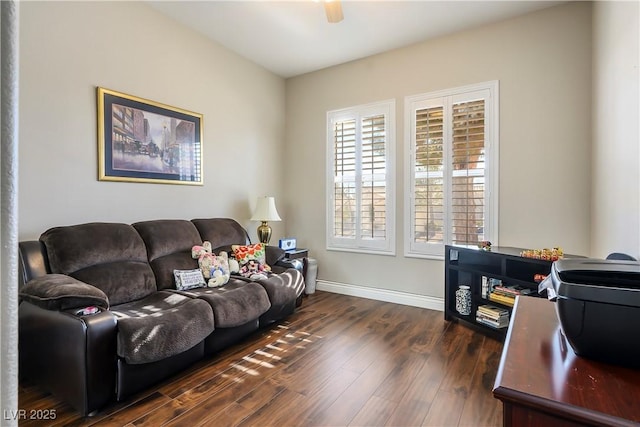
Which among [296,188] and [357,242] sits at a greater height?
[296,188]

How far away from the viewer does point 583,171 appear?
9.56ft

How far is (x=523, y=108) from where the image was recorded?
317 cm

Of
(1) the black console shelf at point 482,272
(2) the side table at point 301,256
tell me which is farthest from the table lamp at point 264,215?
(1) the black console shelf at point 482,272

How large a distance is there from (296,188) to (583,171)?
3.23 m

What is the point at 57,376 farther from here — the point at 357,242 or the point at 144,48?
the point at 357,242

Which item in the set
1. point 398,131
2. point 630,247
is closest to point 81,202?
point 398,131

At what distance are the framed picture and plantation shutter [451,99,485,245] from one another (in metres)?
2.78

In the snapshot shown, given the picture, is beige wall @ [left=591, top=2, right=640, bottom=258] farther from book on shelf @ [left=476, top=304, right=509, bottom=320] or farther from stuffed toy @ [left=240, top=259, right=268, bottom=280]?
stuffed toy @ [left=240, top=259, right=268, bottom=280]

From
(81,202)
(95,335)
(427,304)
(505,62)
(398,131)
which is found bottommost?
(427,304)

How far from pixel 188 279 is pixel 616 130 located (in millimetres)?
3420

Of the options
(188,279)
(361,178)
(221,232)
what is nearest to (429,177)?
(361,178)

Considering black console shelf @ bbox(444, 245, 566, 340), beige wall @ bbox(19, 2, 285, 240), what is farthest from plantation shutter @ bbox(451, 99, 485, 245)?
beige wall @ bbox(19, 2, 285, 240)

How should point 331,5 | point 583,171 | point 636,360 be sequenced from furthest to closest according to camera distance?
point 583,171
point 331,5
point 636,360

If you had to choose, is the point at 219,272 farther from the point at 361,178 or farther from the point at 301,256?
the point at 361,178
